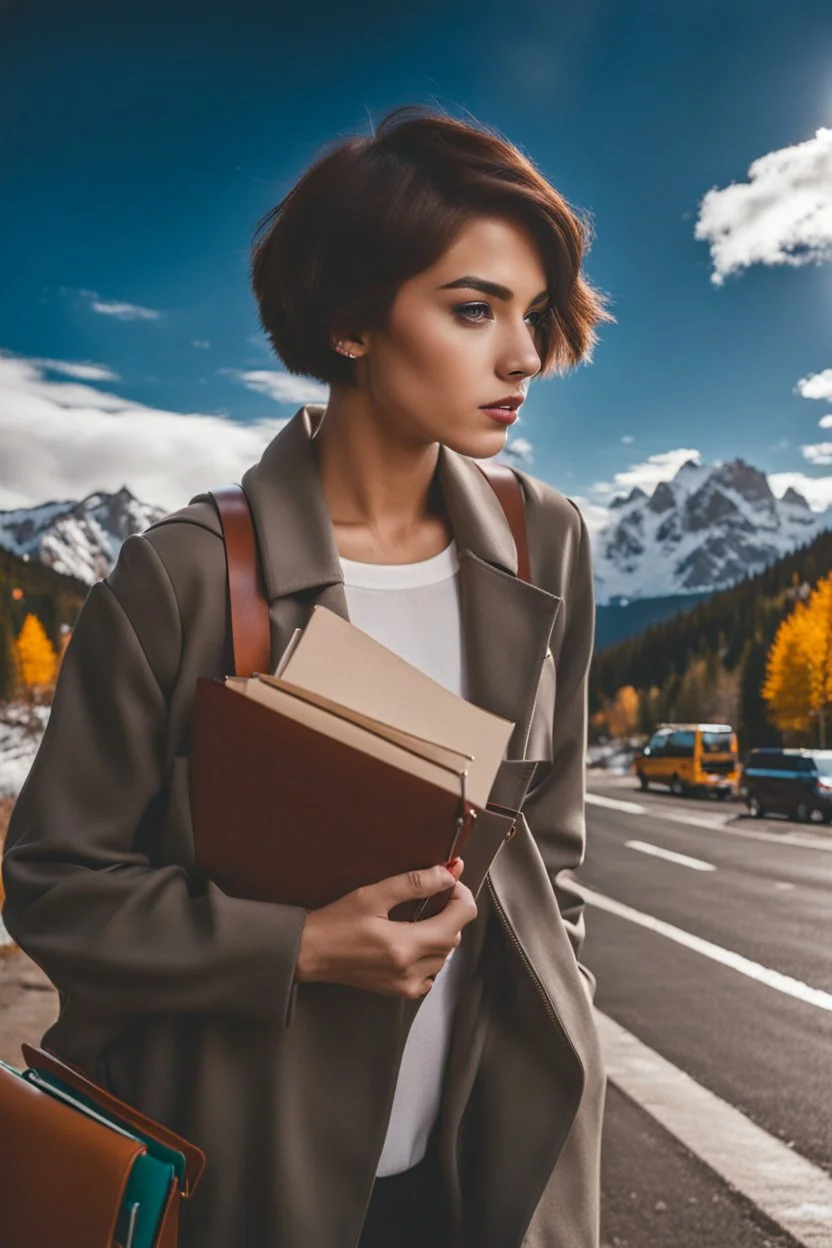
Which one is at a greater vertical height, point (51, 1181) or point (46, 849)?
point (46, 849)

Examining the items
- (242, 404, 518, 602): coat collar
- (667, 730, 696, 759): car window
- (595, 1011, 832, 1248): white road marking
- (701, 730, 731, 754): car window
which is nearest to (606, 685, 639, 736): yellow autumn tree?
(667, 730, 696, 759): car window

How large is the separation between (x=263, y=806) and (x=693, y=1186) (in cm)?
304

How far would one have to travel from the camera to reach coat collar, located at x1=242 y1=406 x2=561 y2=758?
4.16ft

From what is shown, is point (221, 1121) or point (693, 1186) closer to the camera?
point (221, 1121)

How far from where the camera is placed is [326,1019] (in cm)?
121

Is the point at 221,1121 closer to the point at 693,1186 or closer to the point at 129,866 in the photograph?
the point at 129,866

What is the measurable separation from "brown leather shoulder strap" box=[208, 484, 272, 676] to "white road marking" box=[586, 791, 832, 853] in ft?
51.9

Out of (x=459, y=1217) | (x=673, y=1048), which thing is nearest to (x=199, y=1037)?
(x=459, y=1217)

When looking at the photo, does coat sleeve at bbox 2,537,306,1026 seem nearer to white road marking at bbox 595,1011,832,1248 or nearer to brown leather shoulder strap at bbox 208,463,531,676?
brown leather shoulder strap at bbox 208,463,531,676

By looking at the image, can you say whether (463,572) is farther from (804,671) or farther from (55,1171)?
(804,671)

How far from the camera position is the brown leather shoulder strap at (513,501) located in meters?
1.45

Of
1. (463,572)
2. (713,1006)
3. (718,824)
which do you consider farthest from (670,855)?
(463,572)

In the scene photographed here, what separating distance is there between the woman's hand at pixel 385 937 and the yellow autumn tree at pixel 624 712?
377 feet

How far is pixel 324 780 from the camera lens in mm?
1061
